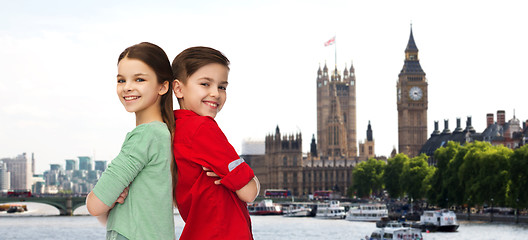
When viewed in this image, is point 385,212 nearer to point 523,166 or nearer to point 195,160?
point 523,166

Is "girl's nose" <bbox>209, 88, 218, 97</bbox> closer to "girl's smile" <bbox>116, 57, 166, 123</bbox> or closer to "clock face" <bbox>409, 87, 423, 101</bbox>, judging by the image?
"girl's smile" <bbox>116, 57, 166, 123</bbox>

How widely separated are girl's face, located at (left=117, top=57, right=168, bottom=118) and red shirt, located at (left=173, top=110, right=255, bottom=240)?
0.28 meters

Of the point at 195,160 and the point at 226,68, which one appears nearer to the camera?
the point at 195,160

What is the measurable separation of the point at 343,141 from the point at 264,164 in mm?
20290

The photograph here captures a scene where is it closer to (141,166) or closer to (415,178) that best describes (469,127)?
(415,178)

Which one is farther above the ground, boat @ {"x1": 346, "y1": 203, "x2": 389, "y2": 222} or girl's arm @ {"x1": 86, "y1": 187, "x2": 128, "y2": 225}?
girl's arm @ {"x1": 86, "y1": 187, "x2": 128, "y2": 225}

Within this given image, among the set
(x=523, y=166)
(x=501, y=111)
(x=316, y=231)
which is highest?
(x=501, y=111)

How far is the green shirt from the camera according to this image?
16.3 ft

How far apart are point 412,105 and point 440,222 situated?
95.6 meters

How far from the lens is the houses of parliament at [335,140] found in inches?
6191

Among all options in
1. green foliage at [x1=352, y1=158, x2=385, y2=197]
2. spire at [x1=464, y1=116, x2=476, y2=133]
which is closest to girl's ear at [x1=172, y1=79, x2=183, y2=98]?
green foliage at [x1=352, y1=158, x2=385, y2=197]

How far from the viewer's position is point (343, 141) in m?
181

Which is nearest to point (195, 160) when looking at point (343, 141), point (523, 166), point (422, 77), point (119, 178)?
point (119, 178)

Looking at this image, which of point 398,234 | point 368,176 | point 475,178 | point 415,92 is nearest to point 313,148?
point 415,92
